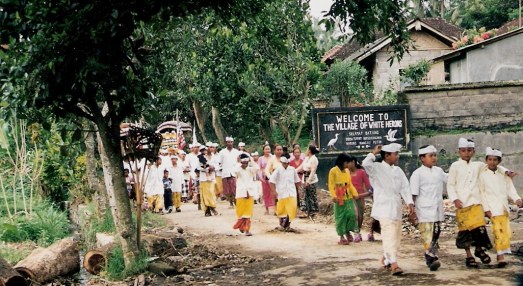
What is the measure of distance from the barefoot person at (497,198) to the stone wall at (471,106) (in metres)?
6.96

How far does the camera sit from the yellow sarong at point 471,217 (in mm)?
8859

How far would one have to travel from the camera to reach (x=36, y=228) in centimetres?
1427

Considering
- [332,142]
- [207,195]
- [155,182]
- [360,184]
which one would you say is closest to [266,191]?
[207,195]

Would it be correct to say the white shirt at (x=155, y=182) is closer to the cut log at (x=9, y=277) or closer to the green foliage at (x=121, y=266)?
the green foliage at (x=121, y=266)

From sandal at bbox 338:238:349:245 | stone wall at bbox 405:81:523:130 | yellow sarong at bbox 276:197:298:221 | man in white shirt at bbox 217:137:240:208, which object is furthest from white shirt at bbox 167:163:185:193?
sandal at bbox 338:238:349:245

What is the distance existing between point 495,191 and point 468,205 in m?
0.40

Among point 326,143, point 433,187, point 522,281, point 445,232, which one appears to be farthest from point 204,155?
point 522,281

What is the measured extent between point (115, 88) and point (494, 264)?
17.4 feet

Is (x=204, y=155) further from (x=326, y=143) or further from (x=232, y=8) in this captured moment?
(x=232, y=8)

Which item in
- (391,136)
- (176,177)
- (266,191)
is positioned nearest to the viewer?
(391,136)

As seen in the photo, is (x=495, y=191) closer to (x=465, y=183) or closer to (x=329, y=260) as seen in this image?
(x=465, y=183)

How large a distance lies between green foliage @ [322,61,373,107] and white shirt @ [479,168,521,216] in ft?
57.1

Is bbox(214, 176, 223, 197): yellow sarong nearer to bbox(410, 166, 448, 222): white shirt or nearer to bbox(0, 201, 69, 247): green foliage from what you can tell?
bbox(0, 201, 69, 247): green foliage

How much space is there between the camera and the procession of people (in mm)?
8852
